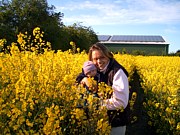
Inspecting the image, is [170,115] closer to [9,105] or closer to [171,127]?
[171,127]

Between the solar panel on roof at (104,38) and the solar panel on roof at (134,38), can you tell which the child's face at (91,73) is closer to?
the solar panel on roof at (134,38)

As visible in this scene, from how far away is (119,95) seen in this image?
296 cm

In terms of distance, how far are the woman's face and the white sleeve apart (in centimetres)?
25

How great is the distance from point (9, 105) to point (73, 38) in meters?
37.0

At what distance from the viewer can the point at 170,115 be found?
4504 mm

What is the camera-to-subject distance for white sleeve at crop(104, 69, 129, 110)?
294 centimetres

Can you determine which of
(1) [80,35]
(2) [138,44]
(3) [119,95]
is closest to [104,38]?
(2) [138,44]

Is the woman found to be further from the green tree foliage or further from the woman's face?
the green tree foliage

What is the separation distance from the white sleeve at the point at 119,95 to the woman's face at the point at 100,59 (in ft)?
0.81

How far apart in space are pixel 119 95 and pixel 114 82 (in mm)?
157

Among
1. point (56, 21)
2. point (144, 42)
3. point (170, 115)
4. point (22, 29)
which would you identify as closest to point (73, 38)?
point (56, 21)

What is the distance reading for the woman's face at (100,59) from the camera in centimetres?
322

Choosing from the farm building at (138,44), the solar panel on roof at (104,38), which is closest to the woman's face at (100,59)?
the farm building at (138,44)

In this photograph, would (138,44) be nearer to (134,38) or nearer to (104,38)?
(134,38)
